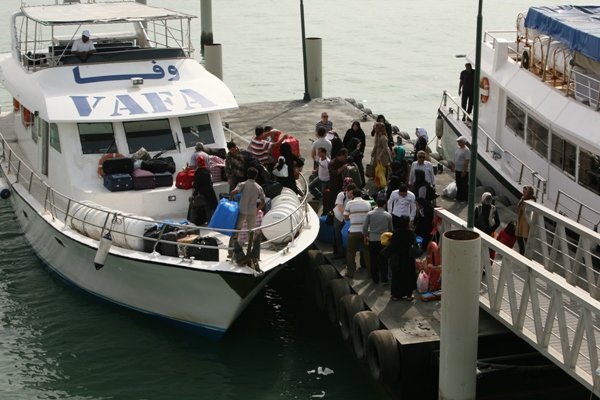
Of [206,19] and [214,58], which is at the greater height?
[214,58]

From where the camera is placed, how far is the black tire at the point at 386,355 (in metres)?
12.8

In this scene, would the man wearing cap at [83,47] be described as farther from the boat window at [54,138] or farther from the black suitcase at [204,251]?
the black suitcase at [204,251]

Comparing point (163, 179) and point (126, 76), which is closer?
point (163, 179)

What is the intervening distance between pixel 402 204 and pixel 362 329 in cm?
193

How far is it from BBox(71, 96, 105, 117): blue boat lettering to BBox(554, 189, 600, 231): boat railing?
745 cm

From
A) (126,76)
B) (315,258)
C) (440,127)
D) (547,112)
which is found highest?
(126,76)

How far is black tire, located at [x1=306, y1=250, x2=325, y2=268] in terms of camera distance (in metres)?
15.8

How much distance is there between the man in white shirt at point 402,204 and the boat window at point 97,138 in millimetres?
4898

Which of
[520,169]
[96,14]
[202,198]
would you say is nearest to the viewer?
[202,198]

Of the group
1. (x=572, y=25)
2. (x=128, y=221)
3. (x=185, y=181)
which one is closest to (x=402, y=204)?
(x=185, y=181)

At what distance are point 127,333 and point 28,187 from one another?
378 centimetres

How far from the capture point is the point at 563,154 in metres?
16.5

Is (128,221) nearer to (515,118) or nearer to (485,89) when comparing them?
(515,118)

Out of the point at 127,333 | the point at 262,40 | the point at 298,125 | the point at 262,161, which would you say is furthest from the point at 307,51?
the point at 262,40
